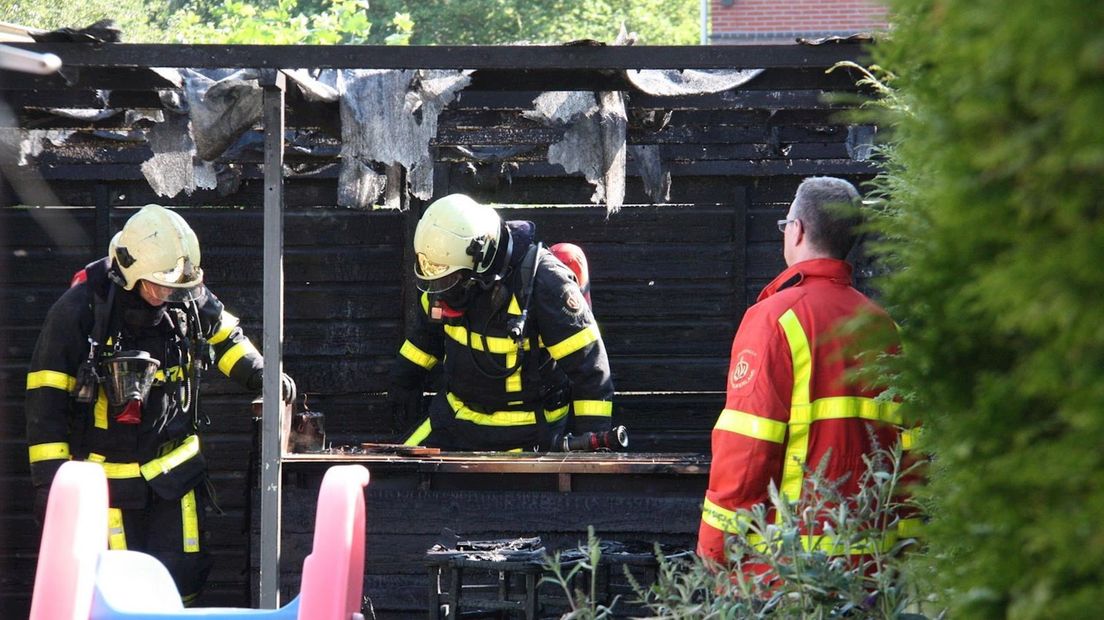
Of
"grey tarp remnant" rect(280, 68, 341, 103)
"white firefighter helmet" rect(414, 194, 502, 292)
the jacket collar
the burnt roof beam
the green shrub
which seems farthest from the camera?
"white firefighter helmet" rect(414, 194, 502, 292)

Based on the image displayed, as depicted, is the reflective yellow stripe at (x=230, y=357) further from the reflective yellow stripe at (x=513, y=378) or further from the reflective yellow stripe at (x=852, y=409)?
the reflective yellow stripe at (x=852, y=409)

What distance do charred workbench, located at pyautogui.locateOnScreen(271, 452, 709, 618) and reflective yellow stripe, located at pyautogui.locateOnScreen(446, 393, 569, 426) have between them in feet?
2.80

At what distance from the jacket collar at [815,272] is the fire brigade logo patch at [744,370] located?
29 centimetres

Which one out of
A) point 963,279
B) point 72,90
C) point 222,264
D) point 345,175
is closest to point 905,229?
point 963,279

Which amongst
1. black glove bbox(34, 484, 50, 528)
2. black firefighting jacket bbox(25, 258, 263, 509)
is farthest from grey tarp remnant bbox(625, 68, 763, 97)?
black glove bbox(34, 484, 50, 528)

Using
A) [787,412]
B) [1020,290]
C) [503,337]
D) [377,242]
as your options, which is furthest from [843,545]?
[377,242]

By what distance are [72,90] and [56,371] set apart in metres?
1.22

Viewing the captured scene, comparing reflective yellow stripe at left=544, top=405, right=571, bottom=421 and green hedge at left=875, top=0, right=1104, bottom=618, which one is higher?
green hedge at left=875, top=0, right=1104, bottom=618

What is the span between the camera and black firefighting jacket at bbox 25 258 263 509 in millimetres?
5797

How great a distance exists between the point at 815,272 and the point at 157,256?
10.6ft

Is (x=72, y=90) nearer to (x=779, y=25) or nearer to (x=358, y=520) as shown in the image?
(x=358, y=520)

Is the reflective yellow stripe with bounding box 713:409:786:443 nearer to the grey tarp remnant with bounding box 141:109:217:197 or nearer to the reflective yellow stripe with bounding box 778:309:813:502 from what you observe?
the reflective yellow stripe with bounding box 778:309:813:502

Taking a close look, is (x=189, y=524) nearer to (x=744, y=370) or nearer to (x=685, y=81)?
(x=685, y=81)

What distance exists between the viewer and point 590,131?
5.61 m
